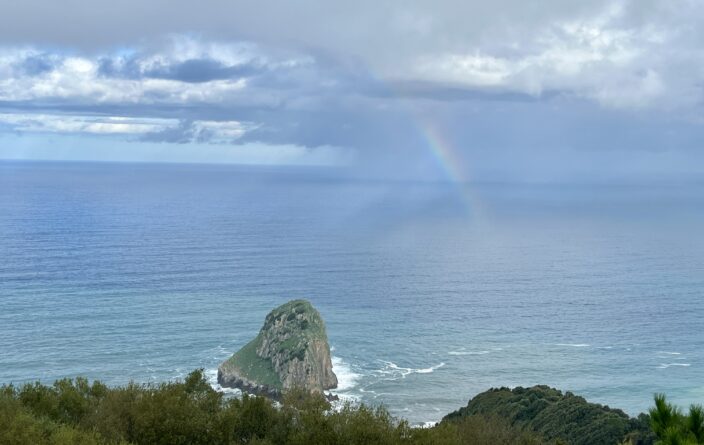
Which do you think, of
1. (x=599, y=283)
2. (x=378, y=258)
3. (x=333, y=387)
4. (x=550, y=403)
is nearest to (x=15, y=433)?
(x=550, y=403)

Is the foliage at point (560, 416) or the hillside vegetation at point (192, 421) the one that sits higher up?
the hillside vegetation at point (192, 421)

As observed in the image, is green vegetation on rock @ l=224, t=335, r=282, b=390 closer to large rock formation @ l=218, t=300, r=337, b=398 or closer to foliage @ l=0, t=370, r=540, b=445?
large rock formation @ l=218, t=300, r=337, b=398

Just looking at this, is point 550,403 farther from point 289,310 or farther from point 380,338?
point 380,338

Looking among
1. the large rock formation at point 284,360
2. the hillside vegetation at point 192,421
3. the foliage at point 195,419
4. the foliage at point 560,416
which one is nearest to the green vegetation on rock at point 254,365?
the large rock formation at point 284,360

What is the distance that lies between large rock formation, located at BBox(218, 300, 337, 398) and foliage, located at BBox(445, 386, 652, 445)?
24.5m

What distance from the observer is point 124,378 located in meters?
84.5

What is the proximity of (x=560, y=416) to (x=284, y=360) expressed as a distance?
129 feet

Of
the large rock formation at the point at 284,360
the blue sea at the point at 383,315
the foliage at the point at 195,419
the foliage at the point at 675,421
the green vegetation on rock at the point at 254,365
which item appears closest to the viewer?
the foliage at the point at 675,421

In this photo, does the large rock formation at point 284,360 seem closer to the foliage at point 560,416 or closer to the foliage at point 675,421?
the foliage at point 560,416

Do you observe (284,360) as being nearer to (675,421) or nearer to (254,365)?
(254,365)

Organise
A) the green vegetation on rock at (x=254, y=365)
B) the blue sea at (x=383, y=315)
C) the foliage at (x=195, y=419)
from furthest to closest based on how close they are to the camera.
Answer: the blue sea at (x=383, y=315), the green vegetation on rock at (x=254, y=365), the foliage at (x=195, y=419)

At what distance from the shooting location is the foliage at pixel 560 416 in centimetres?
4978

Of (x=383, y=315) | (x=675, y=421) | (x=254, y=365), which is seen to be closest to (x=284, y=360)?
(x=254, y=365)

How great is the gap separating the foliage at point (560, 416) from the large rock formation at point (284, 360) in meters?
24.5
